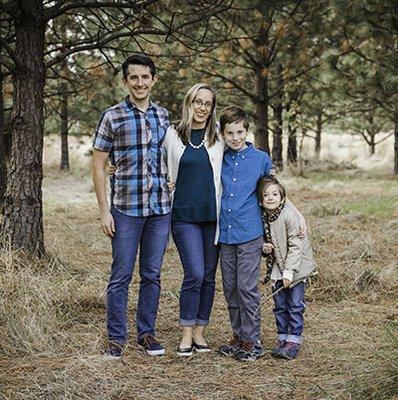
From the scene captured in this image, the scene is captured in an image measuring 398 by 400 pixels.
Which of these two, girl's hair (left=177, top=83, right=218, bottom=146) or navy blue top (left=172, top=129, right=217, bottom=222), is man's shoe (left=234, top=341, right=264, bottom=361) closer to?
navy blue top (left=172, top=129, right=217, bottom=222)

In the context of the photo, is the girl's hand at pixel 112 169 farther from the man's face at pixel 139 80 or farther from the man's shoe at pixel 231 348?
the man's shoe at pixel 231 348

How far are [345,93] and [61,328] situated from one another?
10169mm

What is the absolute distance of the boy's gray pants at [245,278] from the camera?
3.90 metres

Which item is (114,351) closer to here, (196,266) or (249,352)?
(196,266)

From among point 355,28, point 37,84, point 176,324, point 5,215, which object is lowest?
point 176,324

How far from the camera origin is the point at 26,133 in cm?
542

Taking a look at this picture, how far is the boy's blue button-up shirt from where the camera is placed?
3877mm

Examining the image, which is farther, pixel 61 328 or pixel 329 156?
pixel 329 156

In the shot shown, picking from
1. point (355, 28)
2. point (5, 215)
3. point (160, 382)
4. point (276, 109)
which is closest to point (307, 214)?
point (355, 28)

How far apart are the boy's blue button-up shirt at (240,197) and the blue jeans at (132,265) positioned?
36 centimetres

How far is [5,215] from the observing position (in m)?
5.50

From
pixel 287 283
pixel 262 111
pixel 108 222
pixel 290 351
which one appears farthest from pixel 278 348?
pixel 262 111

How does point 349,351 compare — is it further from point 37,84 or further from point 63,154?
point 63,154

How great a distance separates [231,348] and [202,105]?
4.77 feet
